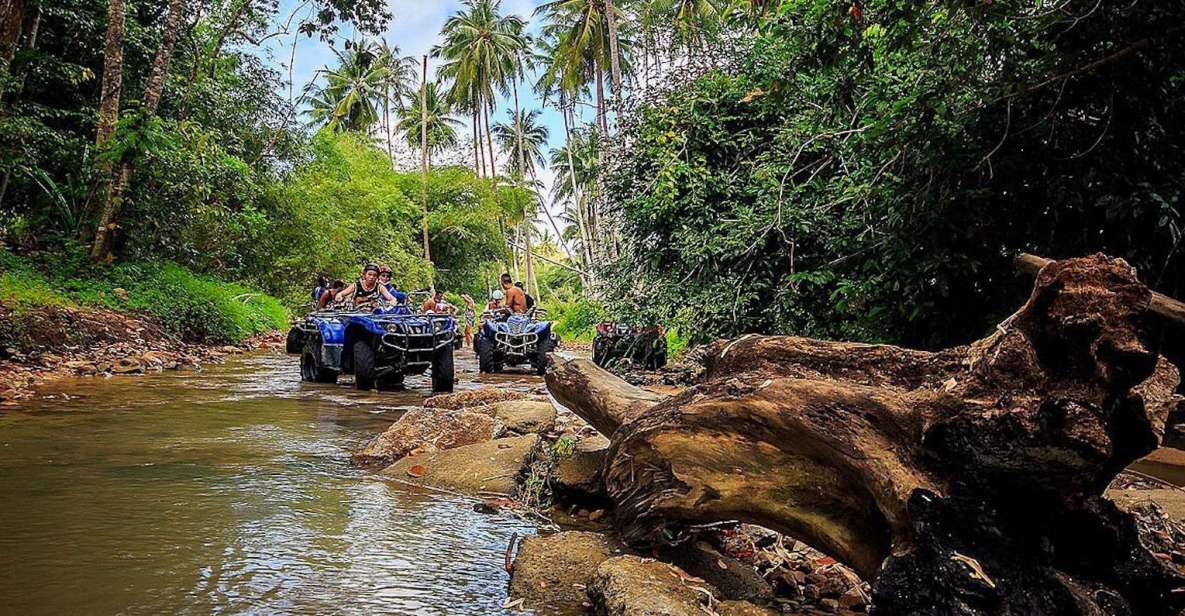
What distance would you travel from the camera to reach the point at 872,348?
315 cm

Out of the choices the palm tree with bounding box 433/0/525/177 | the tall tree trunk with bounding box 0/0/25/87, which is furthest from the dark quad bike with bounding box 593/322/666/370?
the palm tree with bounding box 433/0/525/177

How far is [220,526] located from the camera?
4.07 metres

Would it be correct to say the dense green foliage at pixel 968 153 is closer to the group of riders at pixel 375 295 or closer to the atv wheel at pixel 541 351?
the group of riders at pixel 375 295

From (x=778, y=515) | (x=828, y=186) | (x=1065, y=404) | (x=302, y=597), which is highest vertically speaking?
(x=828, y=186)

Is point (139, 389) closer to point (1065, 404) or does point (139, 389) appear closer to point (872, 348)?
point (872, 348)

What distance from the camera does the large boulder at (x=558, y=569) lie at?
3189mm

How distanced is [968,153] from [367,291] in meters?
8.57

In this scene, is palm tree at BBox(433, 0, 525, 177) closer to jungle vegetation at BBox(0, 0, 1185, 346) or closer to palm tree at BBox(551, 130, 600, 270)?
palm tree at BBox(551, 130, 600, 270)

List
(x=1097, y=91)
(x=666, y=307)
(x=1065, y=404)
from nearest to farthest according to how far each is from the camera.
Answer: (x=1065, y=404) → (x=1097, y=91) → (x=666, y=307)

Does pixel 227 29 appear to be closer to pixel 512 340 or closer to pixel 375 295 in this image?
pixel 512 340

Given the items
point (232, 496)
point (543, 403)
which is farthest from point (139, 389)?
point (232, 496)

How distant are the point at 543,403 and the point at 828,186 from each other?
3863mm

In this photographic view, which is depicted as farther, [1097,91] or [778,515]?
[1097,91]

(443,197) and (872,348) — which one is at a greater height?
(443,197)
